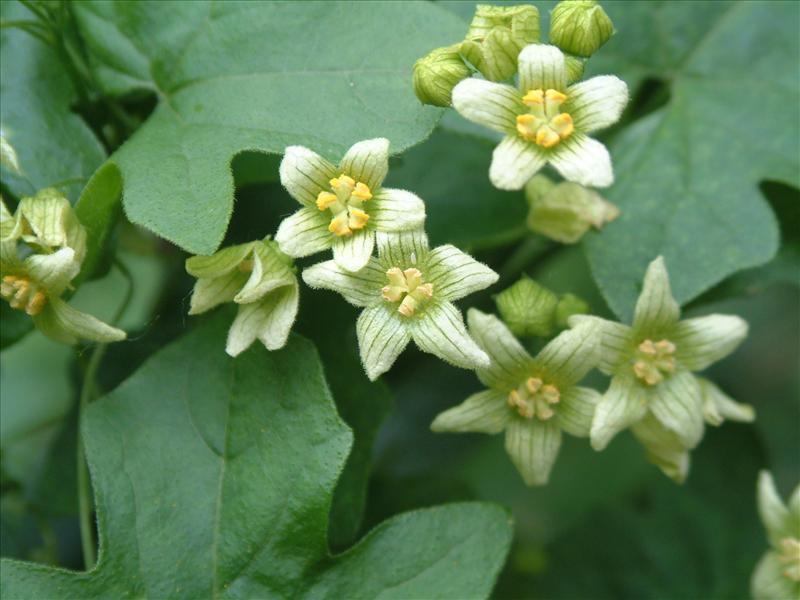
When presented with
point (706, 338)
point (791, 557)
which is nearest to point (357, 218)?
point (706, 338)

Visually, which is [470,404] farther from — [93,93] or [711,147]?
[93,93]

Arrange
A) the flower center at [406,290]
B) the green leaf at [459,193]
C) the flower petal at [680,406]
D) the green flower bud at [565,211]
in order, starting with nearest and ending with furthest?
1. the flower center at [406,290]
2. the flower petal at [680,406]
3. the green flower bud at [565,211]
4. the green leaf at [459,193]

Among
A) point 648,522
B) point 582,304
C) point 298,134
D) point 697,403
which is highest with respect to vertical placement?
point 298,134

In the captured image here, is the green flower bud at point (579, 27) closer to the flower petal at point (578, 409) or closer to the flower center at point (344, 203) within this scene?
the flower center at point (344, 203)

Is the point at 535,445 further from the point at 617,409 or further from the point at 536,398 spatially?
the point at 617,409

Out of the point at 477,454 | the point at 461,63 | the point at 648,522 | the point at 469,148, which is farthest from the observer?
the point at 477,454

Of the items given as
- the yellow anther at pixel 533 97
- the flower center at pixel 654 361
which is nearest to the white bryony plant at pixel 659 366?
the flower center at pixel 654 361

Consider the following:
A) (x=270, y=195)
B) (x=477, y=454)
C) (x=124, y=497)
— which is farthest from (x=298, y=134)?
(x=477, y=454)
